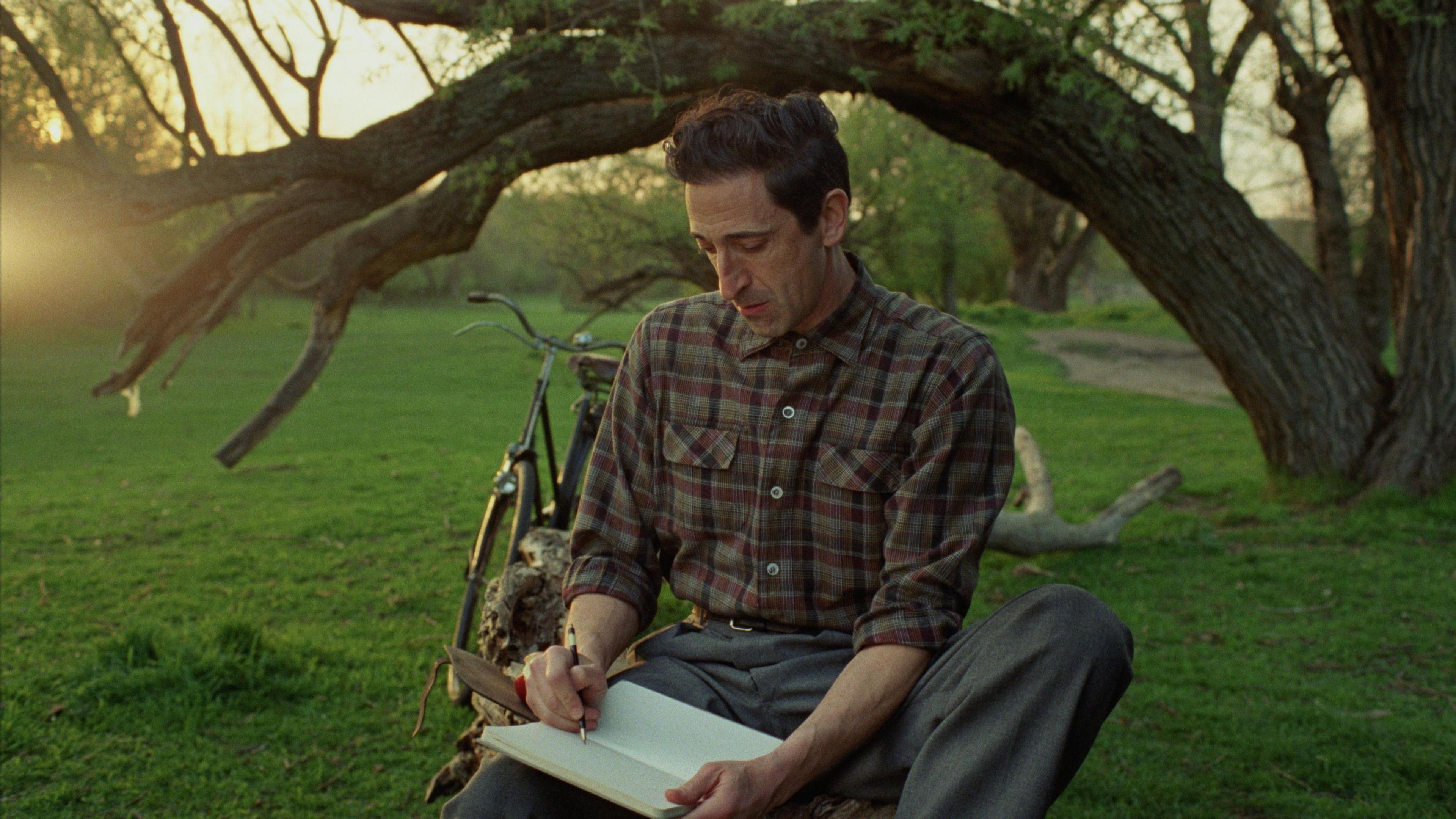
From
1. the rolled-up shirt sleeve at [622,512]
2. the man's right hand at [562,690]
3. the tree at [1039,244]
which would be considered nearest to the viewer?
the man's right hand at [562,690]

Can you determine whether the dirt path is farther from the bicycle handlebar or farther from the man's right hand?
the man's right hand

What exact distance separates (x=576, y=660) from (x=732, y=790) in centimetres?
49

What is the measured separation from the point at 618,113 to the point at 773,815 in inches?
168

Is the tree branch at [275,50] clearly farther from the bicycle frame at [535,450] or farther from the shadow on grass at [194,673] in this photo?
the shadow on grass at [194,673]

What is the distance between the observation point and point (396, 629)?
568 centimetres

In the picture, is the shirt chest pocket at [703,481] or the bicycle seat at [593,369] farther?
the bicycle seat at [593,369]

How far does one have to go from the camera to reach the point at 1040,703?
1894 mm

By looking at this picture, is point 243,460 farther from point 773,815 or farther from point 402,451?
point 773,815

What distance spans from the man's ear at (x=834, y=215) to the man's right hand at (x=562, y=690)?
96 centimetres

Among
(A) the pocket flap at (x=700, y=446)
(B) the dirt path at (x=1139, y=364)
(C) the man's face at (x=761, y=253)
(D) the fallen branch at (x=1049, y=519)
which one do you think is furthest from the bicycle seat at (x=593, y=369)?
(B) the dirt path at (x=1139, y=364)

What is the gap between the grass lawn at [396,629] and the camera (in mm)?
3770

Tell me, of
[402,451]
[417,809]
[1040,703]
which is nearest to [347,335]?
→ [402,451]

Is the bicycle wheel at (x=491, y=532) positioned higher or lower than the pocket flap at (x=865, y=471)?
lower

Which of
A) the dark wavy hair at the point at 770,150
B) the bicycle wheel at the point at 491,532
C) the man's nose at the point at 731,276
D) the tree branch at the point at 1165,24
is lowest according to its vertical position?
the bicycle wheel at the point at 491,532
